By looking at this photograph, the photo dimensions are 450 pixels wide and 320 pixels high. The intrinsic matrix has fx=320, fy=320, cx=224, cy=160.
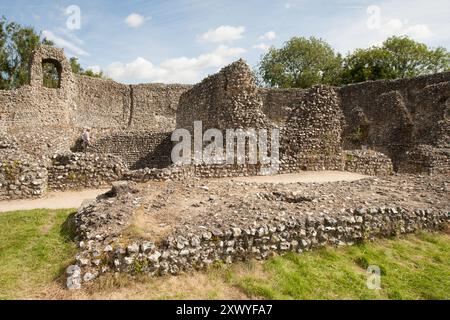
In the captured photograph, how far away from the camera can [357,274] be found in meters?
6.08

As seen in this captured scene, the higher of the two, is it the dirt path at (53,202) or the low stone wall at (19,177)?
the low stone wall at (19,177)

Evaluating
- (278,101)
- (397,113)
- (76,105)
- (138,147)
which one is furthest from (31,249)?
(278,101)

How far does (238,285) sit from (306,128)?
40.1 ft

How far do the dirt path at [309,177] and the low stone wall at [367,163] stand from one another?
818 millimetres

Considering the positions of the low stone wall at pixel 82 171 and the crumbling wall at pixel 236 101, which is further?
the crumbling wall at pixel 236 101

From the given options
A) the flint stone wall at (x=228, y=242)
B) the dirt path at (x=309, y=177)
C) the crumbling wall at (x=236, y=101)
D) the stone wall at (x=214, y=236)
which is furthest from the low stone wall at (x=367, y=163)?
the flint stone wall at (x=228, y=242)

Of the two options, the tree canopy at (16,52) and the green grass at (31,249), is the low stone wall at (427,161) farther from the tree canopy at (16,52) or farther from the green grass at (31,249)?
the tree canopy at (16,52)

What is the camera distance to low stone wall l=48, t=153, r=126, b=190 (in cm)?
1242

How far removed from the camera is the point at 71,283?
17.0 feet

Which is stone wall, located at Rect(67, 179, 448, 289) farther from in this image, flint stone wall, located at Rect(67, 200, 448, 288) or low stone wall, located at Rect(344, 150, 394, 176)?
low stone wall, located at Rect(344, 150, 394, 176)

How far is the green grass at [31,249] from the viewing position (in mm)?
5523

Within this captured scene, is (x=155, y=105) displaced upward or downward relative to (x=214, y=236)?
upward

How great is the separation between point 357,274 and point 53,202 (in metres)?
9.37

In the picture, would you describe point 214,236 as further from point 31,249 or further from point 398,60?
point 398,60
